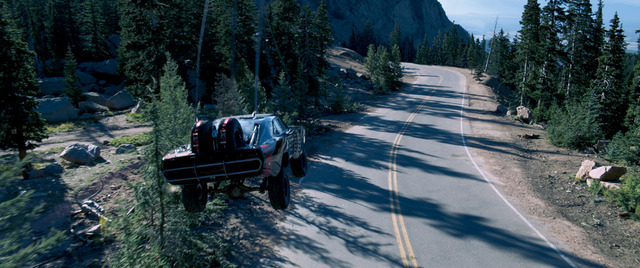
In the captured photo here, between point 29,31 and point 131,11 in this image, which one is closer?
point 131,11

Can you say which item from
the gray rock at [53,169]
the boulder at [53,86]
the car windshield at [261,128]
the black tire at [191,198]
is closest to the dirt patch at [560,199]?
the car windshield at [261,128]

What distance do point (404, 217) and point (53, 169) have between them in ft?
48.2

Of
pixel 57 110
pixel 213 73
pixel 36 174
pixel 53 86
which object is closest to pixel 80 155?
pixel 36 174

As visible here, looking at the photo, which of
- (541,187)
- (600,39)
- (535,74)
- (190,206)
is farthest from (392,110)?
(190,206)

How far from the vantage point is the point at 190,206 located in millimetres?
6641

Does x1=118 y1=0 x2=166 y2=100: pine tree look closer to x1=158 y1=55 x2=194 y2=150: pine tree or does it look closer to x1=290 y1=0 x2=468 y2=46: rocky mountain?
x1=158 y1=55 x2=194 y2=150: pine tree

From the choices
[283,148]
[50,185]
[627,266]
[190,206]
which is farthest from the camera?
[50,185]

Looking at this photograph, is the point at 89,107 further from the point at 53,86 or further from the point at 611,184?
the point at 611,184

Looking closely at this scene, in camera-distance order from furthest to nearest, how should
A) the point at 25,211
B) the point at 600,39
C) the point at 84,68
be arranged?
1. the point at 84,68
2. the point at 600,39
3. the point at 25,211

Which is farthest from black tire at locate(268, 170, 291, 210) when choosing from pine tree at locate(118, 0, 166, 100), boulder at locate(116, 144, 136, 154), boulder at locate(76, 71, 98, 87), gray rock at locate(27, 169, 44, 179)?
boulder at locate(76, 71, 98, 87)

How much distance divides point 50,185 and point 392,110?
29.7 metres

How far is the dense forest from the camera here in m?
6.89

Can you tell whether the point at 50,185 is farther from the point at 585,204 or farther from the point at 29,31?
the point at 29,31

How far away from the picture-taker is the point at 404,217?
1055 cm
